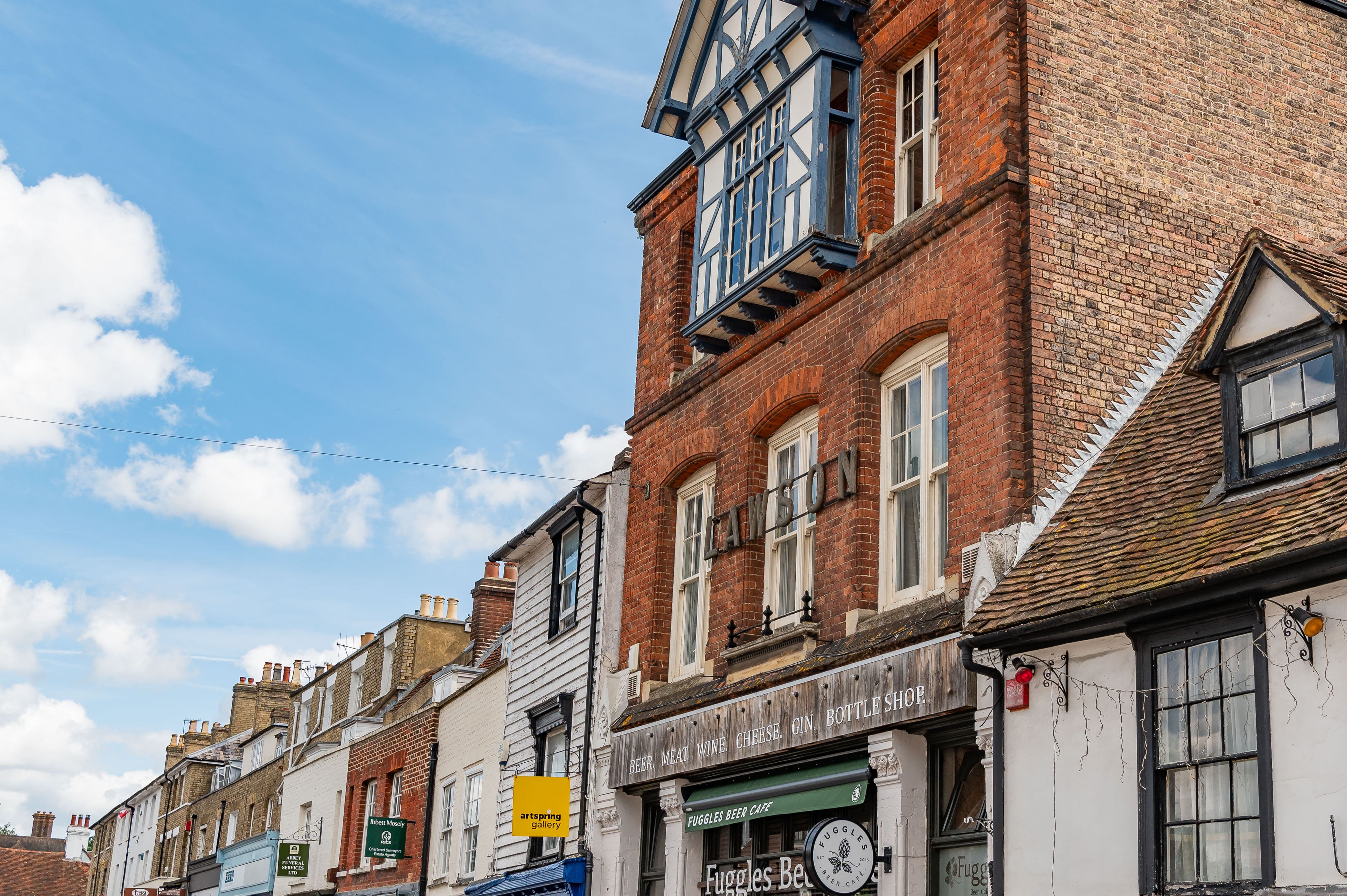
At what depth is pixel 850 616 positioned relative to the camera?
47.1ft

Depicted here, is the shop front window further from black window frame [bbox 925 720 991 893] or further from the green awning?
the green awning

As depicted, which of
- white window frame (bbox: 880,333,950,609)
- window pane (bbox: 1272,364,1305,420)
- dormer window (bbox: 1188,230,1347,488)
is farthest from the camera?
white window frame (bbox: 880,333,950,609)

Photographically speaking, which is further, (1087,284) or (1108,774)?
(1087,284)

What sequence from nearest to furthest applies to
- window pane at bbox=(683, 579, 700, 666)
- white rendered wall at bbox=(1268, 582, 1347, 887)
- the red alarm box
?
white rendered wall at bbox=(1268, 582, 1347, 887)
the red alarm box
window pane at bbox=(683, 579, 700, 666)

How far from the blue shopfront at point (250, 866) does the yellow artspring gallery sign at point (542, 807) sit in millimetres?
14445

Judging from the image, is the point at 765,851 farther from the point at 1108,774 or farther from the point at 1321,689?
the point at 1321,689

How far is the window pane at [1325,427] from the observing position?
10.2m

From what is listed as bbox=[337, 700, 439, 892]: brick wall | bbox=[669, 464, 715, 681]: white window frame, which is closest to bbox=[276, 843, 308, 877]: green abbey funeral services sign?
bbox=[337, 700, 439, 892]: brick wall

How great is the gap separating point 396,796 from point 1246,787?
21.5m

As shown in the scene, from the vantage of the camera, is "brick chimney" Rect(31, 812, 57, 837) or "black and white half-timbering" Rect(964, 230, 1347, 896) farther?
"brick chimney" Rect(31, 812, 57, 837)

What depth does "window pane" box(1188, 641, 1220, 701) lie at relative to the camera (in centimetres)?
1003

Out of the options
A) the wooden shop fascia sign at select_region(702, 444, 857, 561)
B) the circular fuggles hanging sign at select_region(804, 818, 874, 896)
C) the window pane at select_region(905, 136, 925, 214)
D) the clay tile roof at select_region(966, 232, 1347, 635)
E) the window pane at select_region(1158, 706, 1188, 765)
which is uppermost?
the window pane at select_region(905, 136, 925, 214)

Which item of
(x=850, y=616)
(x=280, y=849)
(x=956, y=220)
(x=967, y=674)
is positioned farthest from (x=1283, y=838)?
(x=280, y=849)

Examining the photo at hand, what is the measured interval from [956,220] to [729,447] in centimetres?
458
